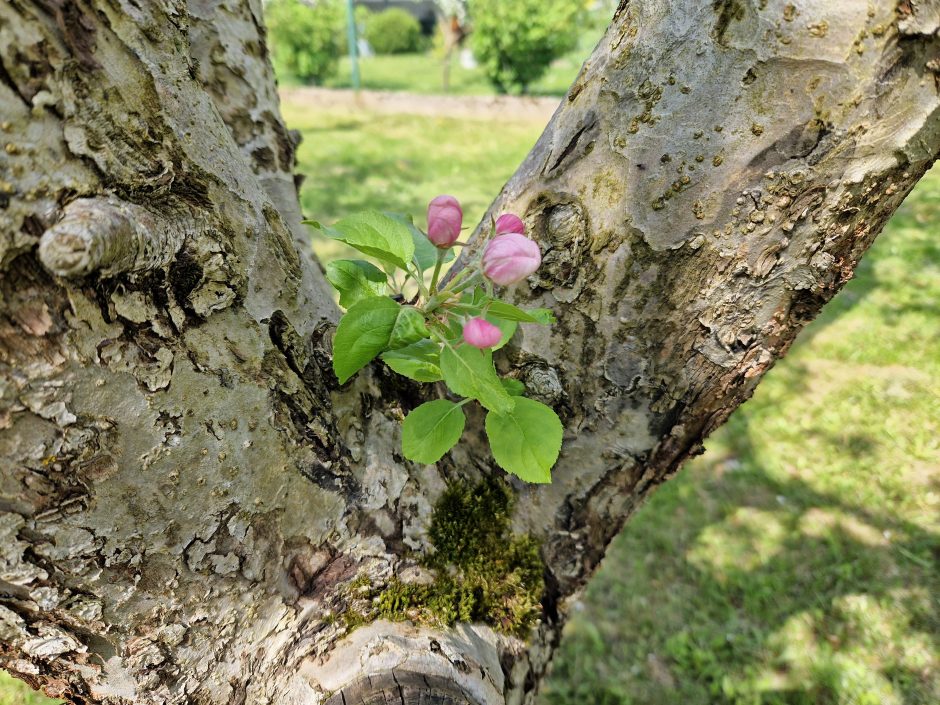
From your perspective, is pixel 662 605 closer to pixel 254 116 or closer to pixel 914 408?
pixel 914 408

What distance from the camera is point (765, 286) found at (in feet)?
3.41

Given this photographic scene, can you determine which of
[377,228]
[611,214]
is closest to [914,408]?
[611,214]

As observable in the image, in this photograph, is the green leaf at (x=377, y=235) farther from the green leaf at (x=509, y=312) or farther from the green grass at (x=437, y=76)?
the green grass at (x=437, y=76)

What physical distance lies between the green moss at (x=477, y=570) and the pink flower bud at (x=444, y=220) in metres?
0.53

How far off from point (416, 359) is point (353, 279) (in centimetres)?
20

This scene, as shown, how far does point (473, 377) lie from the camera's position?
3.20ft

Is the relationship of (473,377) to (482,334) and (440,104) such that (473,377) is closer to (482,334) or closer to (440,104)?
(482,334)

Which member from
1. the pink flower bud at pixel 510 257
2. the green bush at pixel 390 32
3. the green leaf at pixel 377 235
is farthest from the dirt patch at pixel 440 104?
the green bush at pixel 390 32

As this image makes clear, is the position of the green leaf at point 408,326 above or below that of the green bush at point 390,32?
above

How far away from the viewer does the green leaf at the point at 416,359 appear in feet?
3.61

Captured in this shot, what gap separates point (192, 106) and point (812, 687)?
281cm

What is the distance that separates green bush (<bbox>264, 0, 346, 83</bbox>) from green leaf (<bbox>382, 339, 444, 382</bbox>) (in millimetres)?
13676

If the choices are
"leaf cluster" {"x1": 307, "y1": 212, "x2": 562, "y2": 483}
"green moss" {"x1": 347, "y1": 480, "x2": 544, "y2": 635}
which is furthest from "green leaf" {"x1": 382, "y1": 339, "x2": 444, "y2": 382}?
"green moss" {"x1": 347, "y1": 480, "x2": 544, "y2": 635}

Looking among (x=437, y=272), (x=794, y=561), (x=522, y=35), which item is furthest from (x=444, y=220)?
(x=522, y=35)
